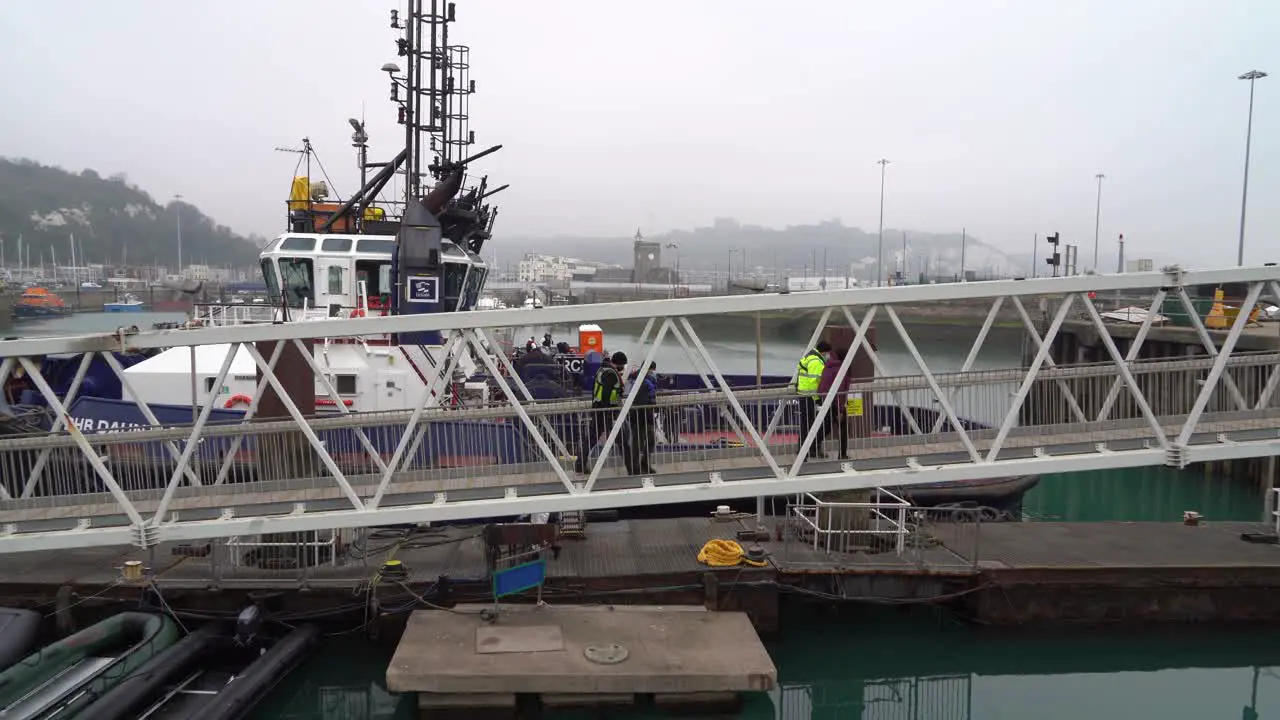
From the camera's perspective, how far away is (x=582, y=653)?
Result: 8.33 m

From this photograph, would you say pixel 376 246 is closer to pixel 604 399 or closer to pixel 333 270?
pixel 333 270

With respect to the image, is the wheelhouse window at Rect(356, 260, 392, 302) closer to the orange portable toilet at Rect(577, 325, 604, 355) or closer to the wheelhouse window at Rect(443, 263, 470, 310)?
the wheelhouse window at Rect(443, 263, 470, 310)

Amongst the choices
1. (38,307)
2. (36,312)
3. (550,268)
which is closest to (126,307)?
(38,307)

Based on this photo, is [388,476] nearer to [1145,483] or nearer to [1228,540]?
[1228,540]

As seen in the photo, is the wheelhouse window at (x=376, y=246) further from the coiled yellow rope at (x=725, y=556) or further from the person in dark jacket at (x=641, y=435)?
the coiled yellow rope at (x=725, y=556)

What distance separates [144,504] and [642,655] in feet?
19.7

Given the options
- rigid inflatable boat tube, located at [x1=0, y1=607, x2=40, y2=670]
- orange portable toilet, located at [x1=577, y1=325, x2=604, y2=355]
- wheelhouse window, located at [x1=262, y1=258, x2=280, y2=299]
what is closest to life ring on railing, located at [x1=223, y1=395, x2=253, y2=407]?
wheelhouse window, located at [x1=262, y1=258, x2=280, y2=299]

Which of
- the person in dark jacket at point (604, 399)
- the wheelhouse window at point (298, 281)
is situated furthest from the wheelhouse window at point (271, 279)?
the person in dark jacket at point (604, 399)

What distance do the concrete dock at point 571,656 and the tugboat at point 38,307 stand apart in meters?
107

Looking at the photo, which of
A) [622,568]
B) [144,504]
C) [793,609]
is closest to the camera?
[144,504]

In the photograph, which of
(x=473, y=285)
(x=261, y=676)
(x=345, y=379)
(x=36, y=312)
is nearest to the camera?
(x=261, y=676)

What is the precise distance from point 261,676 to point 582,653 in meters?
3.67

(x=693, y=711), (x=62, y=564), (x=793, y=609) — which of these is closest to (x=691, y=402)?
(x=693, y=711)

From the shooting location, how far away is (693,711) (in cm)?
835
